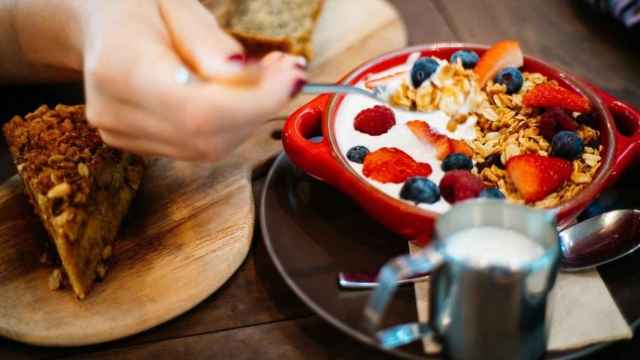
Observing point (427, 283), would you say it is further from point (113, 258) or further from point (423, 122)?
point (113, 258)

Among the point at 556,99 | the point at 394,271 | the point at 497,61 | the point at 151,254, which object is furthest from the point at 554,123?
the point at 151,254

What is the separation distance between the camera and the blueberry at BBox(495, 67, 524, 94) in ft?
3.89

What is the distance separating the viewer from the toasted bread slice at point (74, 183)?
101 cm

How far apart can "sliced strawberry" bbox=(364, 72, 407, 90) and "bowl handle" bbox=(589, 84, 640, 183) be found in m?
0.31

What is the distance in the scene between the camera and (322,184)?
46.0 inches

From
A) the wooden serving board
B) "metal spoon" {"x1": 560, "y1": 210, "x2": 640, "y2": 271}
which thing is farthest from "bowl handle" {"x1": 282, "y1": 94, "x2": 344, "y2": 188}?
"metal spoon" {"x1": 560, "y1": 210, "x2": 640, "y2": 271}

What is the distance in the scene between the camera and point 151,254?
109 centimetres

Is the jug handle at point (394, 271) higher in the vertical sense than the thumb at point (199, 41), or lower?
lower

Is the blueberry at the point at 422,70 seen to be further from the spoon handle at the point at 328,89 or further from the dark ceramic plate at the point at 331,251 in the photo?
the dark ceramic plate at the point at 331,251

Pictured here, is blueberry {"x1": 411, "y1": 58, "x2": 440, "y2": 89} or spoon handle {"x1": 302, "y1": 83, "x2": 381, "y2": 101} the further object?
blueberry {"x1": 411, "y1": 58, "x2": 440, "y2": 89}

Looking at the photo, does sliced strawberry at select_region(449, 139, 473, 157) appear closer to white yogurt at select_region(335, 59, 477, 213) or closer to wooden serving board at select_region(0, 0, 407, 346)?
white yogurt at select_region(335, 59, 477, 213)

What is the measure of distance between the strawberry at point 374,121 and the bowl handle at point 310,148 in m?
0.06

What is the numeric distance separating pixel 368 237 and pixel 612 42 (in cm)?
79

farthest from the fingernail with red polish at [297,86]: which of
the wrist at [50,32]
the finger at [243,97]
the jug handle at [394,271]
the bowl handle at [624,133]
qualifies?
the bowl handle at [624,133]
